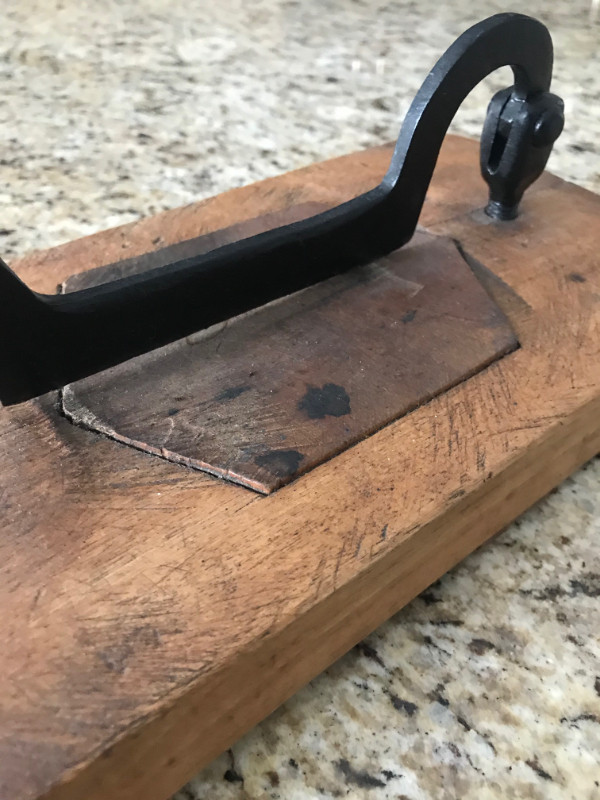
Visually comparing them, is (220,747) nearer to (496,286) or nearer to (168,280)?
(168,280)

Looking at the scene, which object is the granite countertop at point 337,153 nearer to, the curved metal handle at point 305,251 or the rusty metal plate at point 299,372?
the rusty metal plate at point 299,372

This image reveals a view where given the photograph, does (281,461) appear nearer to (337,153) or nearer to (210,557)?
(210,557)

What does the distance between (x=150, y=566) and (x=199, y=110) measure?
81 centimetres

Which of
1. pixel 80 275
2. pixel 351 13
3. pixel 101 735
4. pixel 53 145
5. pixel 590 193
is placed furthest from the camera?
pixel 351 13

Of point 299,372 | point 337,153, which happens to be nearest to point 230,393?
point 299,372

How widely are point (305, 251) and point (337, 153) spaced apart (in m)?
0.46

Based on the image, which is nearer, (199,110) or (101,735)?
(101,735)

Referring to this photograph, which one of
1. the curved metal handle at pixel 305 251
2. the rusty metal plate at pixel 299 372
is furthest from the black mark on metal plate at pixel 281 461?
the curved metal handle at pixel 305 251

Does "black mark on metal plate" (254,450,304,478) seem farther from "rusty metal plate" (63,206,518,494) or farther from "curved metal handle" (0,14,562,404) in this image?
"curved metal handle" (0,14,562,404)

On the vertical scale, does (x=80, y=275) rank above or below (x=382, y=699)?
above

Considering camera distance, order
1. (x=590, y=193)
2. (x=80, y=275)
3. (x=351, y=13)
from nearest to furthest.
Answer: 1. (x=80, y=275)
2. (x=590, y=193)
3. (x=351, y=13)

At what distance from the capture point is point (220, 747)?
411 millimetres

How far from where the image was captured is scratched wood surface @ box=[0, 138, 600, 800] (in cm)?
34

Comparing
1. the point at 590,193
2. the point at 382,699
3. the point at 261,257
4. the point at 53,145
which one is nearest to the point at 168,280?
the point at 261,257
